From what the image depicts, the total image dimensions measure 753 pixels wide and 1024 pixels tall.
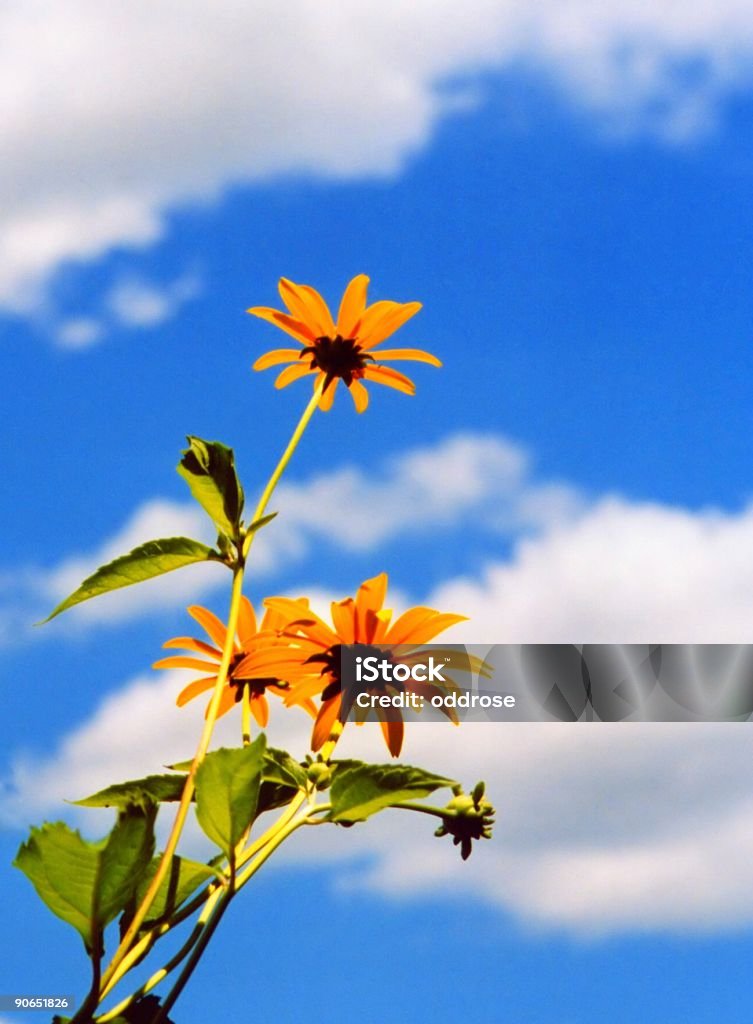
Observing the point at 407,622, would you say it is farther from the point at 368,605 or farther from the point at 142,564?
the point at 142,564

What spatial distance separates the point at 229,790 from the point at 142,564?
27 centimetres

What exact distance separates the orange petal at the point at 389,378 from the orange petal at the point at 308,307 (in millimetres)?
82

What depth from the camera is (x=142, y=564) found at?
1.18 meters

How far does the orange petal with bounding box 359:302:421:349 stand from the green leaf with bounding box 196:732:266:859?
64 cm

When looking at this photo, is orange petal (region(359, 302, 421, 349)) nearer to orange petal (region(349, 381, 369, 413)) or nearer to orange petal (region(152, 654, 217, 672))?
orange petal (region(349, 381, 369, 413))

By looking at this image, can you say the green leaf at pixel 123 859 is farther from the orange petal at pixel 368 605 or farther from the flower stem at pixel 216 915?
the orange petal at pixel 368 605

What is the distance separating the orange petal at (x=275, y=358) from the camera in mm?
1527

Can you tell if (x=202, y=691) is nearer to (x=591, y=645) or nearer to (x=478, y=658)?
(x=478, y=658)

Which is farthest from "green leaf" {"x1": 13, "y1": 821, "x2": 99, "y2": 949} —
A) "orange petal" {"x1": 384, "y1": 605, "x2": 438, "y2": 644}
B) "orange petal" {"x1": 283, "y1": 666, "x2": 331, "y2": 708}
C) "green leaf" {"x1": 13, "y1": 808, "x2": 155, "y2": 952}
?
"orange petal" {"x1": 384, "y1": 605, "x2": 438, "y2": 644}

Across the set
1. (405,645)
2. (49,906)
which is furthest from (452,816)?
(49,906)

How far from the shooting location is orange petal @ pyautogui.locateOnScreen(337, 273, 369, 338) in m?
1.48

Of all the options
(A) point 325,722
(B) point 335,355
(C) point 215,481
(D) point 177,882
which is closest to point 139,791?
(D) point 177,882

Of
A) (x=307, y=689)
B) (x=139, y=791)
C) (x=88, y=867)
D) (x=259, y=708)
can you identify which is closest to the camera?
(x=88, y=867)

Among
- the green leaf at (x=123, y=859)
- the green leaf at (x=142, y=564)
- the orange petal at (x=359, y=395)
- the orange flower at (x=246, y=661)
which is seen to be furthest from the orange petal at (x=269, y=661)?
the orange petal at (x=359, y=395)
